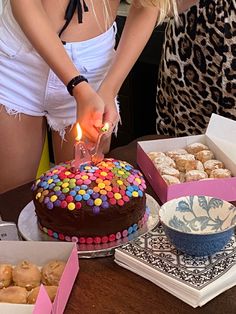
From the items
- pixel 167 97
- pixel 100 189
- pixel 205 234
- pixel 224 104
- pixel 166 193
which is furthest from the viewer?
pixel 167 97

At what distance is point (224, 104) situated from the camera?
5.84ft

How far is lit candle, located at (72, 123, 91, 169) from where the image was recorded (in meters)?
1.19

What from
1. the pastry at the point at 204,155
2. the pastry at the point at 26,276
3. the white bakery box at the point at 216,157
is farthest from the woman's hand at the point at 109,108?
the pastry at the point at 26,276

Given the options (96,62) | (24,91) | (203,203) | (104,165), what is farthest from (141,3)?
(203,203)

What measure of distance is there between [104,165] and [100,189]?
0.09 meters

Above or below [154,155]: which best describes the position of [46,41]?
above

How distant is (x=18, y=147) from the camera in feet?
5.16

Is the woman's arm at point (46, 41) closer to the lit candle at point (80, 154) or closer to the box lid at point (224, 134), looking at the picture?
the lit candle at point (80, 154)

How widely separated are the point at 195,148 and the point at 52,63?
394mm

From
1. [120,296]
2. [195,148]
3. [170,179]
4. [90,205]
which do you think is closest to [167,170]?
[170,179]

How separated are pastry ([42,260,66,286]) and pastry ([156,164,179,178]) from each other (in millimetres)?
385

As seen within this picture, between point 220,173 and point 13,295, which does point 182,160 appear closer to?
point 220,173

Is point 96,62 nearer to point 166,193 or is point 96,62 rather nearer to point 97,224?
point 166,193

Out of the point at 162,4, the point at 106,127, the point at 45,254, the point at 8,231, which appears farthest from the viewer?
the point at 162,4
